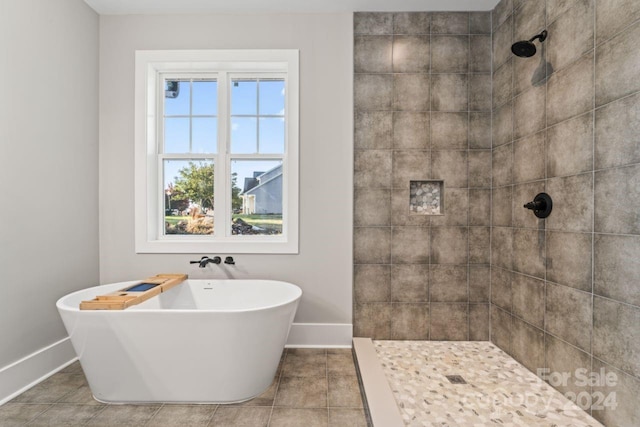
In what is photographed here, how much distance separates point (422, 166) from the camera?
255cm

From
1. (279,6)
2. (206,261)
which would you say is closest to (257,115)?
(279,6)

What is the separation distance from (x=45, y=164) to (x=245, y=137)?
1.40 meters

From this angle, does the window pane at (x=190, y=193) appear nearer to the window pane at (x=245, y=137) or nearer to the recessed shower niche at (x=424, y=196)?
the window pane at (x=245, y=137)

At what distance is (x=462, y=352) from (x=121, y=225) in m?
2.90

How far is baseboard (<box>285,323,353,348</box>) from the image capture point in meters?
2.57

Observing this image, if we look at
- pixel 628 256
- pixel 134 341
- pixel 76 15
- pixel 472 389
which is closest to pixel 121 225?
pixel 134 341

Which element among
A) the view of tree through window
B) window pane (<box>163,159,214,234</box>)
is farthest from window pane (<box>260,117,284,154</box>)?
window pane (<box>163,159,214,234</box>)

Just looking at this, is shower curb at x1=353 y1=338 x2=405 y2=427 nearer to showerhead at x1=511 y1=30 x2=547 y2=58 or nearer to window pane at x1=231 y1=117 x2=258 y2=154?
window pane at x1=231 y1=117 x2=258 y2=154

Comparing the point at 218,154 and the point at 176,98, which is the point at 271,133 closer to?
the point at 218,154

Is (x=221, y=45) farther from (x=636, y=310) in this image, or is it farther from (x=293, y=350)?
(x=636, y=310)

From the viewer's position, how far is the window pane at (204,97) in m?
2.80

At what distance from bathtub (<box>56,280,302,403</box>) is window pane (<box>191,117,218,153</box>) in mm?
1489

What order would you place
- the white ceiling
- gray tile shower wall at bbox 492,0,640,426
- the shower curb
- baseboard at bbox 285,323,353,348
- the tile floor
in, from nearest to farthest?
gray tile shower wall at bbox 492,0,640,426, the shower curb, the tile floor, the white ceiling, baseboard at bbox 285,323,353,348

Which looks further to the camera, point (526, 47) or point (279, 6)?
point (279, 6)
